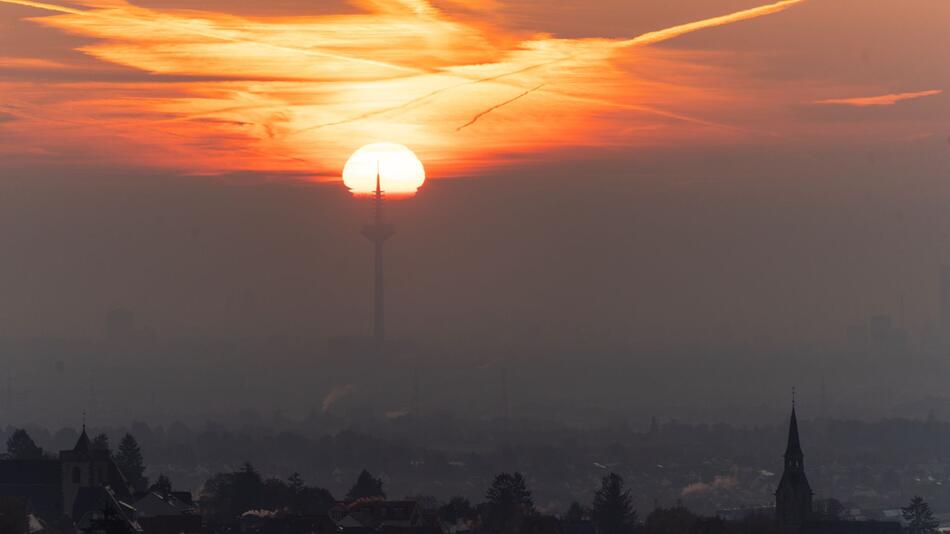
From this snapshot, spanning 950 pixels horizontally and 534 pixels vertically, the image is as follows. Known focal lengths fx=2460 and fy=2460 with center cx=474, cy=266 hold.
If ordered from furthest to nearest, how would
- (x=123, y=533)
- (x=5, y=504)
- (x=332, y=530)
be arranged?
(x=332, y=530) → (x=5, y=504) → (x=123, y=533)

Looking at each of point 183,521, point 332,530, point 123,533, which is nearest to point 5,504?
point 183,521

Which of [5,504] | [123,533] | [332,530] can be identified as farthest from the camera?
[332,530]

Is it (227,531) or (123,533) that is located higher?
(227,531)

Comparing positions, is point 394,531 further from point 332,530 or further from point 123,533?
point 123,533

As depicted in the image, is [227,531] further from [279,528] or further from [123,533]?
[123,533]

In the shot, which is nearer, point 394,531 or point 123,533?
point 123,533

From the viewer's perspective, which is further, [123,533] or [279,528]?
[279,528]

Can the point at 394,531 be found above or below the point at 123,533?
above

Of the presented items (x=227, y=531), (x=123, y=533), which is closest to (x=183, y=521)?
(x=227, y=531)
